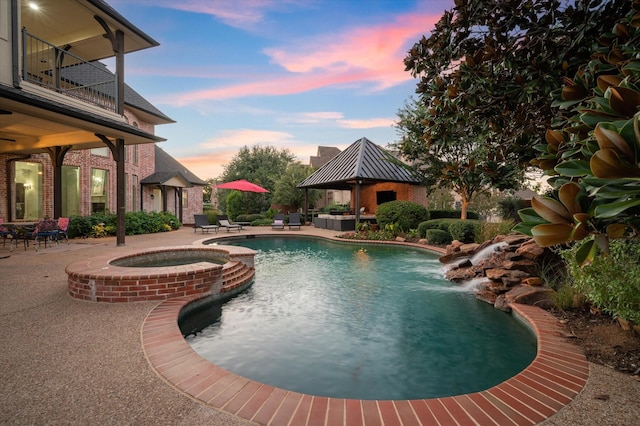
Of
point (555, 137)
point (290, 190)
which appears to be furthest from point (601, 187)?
point (290, 190)

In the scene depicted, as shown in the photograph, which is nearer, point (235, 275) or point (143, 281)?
point (143, 281)

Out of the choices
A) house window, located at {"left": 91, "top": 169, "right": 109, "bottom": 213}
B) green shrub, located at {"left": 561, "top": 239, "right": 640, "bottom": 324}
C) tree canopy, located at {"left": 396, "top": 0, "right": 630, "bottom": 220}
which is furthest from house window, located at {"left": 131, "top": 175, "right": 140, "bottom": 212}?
green shrub, located at {"left": 561, "top": 239, "right": 640, "bottom": 324}

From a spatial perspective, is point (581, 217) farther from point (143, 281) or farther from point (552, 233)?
point (143, 281)

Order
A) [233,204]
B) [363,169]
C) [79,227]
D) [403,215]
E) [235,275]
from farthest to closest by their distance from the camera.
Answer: [233,204]
[363,169]
[403,215]
[79,227]
[235,275]

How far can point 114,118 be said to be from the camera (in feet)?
32.8

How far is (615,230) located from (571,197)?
9.5 inches

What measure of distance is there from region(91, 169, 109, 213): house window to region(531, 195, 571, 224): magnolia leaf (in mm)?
19222

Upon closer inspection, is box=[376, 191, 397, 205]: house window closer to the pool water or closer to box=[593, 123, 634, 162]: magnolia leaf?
the pool water

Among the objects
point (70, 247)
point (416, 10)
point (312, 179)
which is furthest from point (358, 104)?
point (70, 247)

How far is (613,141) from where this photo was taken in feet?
4.14

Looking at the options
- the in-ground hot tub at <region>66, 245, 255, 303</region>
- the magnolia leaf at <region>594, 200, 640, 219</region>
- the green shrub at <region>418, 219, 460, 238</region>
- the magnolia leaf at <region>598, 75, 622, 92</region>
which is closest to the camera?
the magnolia leaf at <region>594, 200, 640, 219</region>

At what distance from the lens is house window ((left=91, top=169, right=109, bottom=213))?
15.9 m

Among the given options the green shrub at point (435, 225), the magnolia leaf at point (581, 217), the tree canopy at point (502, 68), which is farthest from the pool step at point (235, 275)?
the green shrub at point (435, 225)

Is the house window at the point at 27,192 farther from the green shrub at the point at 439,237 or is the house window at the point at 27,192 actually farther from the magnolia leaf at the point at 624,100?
the magnolia leaf at the point at 624,100
